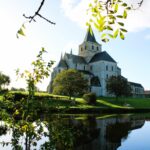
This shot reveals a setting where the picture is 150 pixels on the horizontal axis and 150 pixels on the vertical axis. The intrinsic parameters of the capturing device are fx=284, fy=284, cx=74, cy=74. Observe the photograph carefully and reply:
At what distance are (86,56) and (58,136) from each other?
3870 inches

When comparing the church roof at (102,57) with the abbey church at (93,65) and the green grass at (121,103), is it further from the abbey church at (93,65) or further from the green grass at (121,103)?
the green grass at (121,103)

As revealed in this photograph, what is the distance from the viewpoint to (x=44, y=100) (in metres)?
9.82

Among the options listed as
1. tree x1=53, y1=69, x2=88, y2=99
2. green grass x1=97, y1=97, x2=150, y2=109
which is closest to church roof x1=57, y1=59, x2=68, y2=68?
green grass x1=97, y1=97, x2=150, y2=109

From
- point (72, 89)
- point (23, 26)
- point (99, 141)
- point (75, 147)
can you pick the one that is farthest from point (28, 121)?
point (72, 89)

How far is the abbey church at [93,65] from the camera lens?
311ft

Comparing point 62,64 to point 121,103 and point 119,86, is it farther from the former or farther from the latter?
point 121,103

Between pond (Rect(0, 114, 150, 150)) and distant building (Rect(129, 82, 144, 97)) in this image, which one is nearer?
pond (Rect(0, 114, 150, 150))

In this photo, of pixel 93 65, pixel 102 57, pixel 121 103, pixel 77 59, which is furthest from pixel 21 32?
pixel 77 59

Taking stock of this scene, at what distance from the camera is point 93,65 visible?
102 m

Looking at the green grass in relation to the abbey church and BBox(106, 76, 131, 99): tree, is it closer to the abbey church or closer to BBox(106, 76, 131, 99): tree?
BBox(106, 76, 131, 99): tree

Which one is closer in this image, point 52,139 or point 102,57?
point 52,139

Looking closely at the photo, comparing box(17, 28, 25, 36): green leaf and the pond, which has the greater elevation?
box(17, 28, 25, 36): green leaf

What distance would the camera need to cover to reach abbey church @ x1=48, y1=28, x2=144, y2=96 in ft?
311

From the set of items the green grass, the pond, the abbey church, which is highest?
the abbey church
